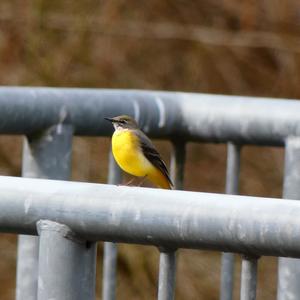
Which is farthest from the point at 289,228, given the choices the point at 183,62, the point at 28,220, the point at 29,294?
the point at 183,62

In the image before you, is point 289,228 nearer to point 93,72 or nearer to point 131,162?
point 131,162

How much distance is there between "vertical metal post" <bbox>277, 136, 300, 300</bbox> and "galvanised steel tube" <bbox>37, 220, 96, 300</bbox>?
42.2 inches

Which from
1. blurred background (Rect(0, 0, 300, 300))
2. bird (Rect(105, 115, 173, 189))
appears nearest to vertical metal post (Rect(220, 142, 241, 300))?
bird (Rect(105, 115, 173, 189))

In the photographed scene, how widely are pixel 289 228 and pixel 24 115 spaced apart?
1.48m

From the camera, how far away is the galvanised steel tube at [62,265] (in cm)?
A: 204

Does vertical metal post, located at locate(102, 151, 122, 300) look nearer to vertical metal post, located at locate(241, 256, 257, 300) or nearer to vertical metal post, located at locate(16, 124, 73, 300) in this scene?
vertical metal post, located at locate(16, 124, 73, 300)

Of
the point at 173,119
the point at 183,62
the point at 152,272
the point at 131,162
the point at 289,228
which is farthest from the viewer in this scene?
the point at 183,62

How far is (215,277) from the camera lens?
9.62m

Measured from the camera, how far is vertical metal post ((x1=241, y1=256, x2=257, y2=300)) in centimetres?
200

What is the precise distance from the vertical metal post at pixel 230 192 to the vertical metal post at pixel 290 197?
0.13 m

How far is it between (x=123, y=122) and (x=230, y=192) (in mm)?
962

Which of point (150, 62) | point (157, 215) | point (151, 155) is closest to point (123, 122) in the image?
point (151, 155)

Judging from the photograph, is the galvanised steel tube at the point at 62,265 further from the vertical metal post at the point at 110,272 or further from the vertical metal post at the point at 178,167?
the vertical metal post at the point at 178,167

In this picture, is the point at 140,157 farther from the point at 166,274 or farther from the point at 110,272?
the point at 166,274
